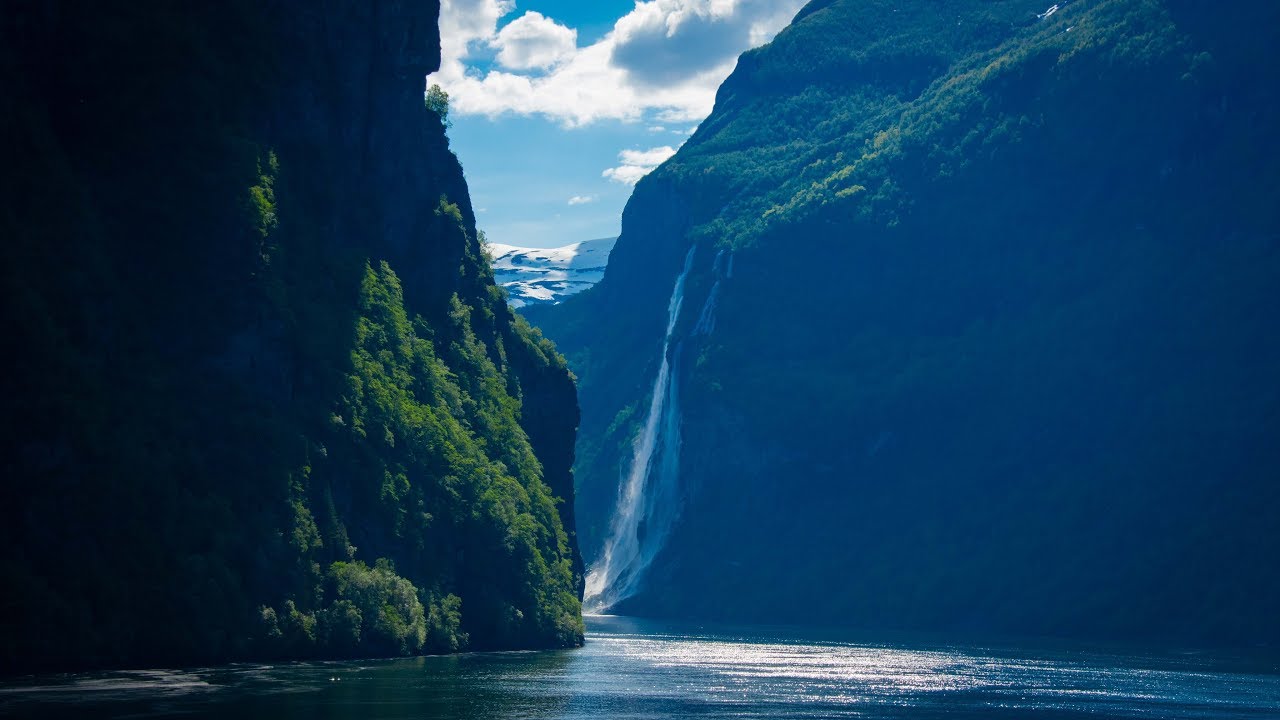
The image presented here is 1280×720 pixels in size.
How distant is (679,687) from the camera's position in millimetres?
102625

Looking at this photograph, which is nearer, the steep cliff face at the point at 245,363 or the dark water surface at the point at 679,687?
the dark water surface at the point at 679,687

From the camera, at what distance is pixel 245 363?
371 ft

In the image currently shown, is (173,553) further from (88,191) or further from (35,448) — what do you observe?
(88,191)

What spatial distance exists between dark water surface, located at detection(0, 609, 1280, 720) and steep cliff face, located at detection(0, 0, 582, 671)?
602cm

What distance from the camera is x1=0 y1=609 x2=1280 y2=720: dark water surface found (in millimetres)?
78312

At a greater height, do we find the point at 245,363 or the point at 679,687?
the point at 245,363

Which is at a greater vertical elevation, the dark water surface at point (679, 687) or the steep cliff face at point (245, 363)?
the steep cliff face at point (245, 363)

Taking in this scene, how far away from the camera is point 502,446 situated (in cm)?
15875

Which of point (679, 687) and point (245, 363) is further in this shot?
point (245, 363)

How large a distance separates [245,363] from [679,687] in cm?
3880

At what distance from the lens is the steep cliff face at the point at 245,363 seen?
3696 inches

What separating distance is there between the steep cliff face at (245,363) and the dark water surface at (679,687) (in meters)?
6.02

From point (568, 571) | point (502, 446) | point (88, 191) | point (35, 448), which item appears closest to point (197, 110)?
point (88, 191)

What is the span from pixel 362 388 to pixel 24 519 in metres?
43.1
